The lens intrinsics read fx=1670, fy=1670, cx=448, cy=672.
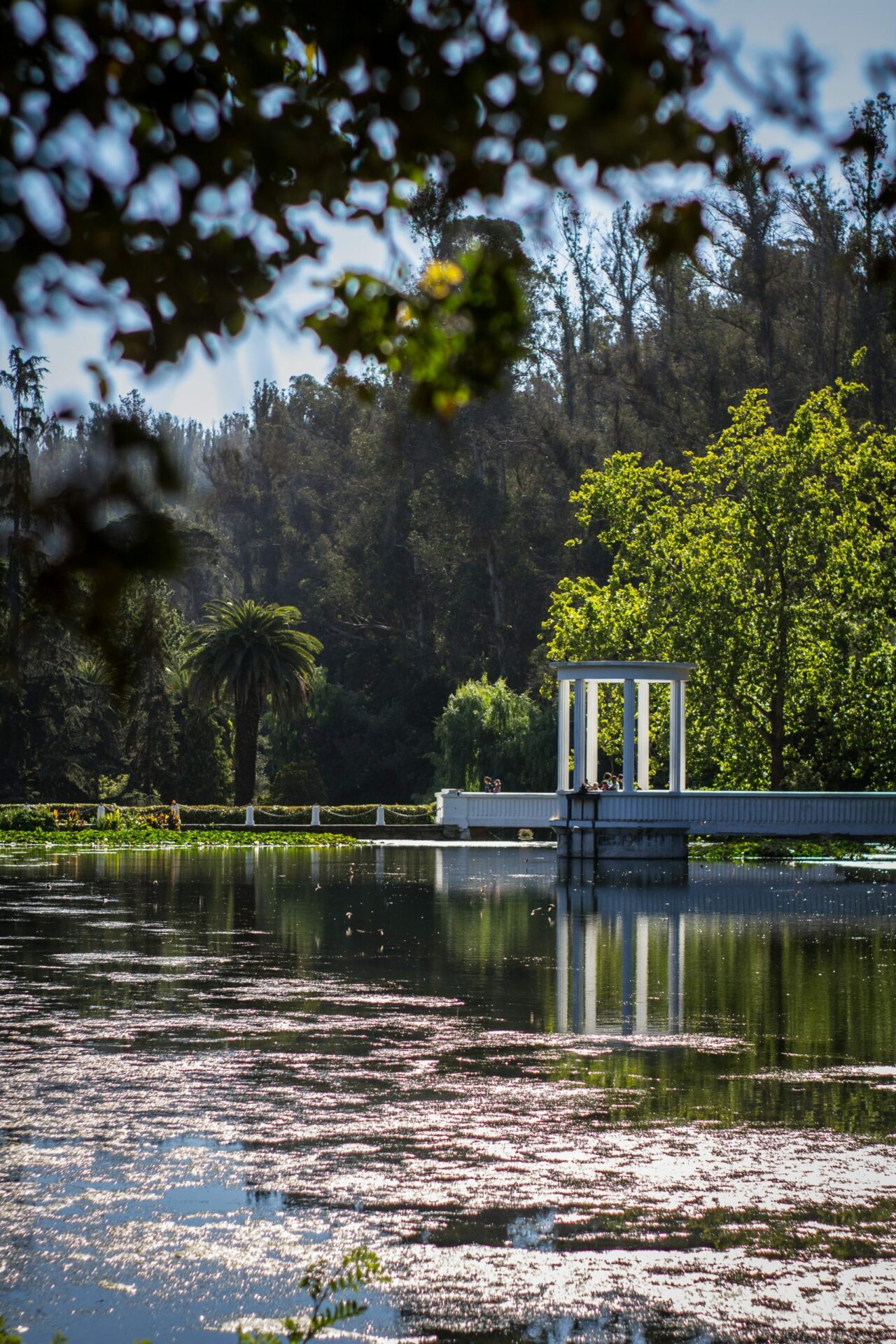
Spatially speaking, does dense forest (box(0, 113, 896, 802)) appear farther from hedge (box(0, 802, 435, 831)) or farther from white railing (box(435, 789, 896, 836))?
white railing (box(435, 789, 896, 836))

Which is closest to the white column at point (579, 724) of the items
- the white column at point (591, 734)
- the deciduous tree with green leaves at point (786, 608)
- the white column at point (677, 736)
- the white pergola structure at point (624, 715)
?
the white pergola structure at point (624, 715)

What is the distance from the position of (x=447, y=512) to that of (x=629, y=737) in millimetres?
41281

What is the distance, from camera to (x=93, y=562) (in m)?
2.86

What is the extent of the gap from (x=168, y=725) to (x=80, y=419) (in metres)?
62.5

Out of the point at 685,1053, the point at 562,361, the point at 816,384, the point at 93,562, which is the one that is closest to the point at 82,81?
the point at 93,562

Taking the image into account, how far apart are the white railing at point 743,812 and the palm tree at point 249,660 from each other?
71.6 ft

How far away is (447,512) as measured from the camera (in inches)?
2854

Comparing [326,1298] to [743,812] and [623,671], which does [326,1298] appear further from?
[743,812]

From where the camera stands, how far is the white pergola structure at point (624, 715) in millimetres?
32219

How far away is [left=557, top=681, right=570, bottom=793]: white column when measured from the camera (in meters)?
34.0

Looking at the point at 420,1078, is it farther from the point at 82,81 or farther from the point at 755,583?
the point at 755,583

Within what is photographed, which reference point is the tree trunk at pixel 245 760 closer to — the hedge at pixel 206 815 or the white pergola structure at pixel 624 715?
the hedge at pixel 206 815

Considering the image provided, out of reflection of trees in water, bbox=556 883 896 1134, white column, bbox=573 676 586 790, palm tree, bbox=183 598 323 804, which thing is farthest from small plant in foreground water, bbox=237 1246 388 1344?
palm tree, bbox=183 598 323 804

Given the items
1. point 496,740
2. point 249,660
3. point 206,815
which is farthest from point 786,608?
point 206,815
